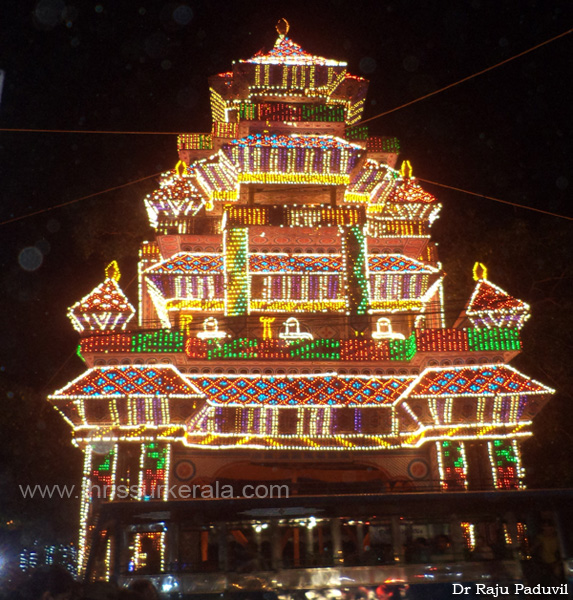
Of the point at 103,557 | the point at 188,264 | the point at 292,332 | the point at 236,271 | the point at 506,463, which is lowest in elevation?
the point at 103,557

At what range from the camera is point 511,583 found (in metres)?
10.8

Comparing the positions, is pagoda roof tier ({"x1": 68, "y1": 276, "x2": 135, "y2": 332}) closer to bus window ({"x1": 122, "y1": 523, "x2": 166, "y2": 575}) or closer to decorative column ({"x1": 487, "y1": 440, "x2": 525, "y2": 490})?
bus window ({"x1": 122, "y1": 523, "x2": 166, "y2": 575})

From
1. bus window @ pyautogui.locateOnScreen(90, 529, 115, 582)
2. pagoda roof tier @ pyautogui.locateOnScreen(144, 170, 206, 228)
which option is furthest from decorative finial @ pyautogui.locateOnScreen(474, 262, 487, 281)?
bus window @ pyautogui.locateOnScreen(90, 529, 115, 582)

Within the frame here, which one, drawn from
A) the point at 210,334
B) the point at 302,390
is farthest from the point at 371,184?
the point at 302,390

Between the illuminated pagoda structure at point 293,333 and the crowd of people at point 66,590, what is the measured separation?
1.75m

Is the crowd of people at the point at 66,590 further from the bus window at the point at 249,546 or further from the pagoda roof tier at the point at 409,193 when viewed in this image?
the pagoda roof tier at the point at 409,193

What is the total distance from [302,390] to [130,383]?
11.6 feet

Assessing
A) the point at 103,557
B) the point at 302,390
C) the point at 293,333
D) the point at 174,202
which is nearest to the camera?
the point at 103,557

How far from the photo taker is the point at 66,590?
463 inches

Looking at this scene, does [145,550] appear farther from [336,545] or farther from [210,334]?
[210,334]

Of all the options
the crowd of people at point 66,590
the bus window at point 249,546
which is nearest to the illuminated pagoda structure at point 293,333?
the crowd of people at point 66,590

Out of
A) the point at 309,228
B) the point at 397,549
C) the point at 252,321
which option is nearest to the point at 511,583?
the point at 397,549

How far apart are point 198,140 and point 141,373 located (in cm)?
724

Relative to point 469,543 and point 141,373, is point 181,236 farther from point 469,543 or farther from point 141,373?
point 469,543
